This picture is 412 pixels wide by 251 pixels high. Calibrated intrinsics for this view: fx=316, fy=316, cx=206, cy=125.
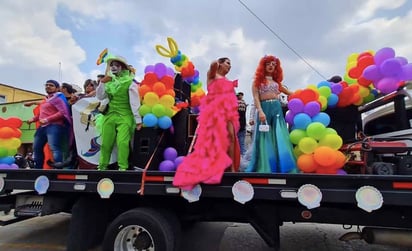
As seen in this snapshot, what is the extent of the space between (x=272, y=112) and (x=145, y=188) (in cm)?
165

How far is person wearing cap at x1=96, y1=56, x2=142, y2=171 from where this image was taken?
387 cm

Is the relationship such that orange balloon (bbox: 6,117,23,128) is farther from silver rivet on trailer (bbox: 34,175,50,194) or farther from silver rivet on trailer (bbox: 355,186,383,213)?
silver rivet on trailer (bbox: 355,186,383,213)

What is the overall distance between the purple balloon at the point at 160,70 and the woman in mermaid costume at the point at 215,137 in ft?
2.11

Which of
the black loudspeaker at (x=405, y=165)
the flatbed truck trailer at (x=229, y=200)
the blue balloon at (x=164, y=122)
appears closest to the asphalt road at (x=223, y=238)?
the flatbed truck trailer at (x=229, y=200)

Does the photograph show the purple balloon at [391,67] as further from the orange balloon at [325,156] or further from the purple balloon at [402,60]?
the orange balloon at [325,156]

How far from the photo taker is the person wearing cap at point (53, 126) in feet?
14.7

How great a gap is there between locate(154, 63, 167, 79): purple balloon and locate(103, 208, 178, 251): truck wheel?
5.29 ft

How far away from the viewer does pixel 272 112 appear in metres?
3.64

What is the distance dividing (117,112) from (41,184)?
1195mm

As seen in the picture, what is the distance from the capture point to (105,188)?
3398 millimetres

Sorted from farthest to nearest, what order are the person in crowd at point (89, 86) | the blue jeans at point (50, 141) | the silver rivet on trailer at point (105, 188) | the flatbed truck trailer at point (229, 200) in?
the person in crowd at point (89, 86)
the blue jeans at point (50, 141)
the silver rivet on trailer at point (105, 188)
the flatbed truck trailer at point (229, 200)

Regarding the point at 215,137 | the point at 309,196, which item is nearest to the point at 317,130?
the point at 309,196

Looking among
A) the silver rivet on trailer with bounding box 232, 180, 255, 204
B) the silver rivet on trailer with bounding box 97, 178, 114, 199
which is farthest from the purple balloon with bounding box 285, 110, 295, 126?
the silver rivet on trailer with bounding box 97, 178, 114, 199

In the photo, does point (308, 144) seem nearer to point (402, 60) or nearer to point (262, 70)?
point (262, 70)
